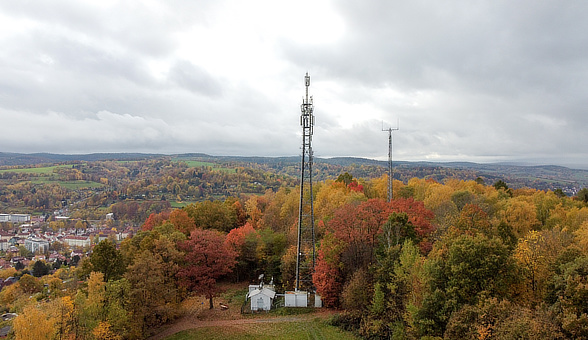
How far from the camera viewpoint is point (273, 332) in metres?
22.0

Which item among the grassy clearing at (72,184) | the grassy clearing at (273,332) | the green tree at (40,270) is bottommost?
the green tree at (40,270)

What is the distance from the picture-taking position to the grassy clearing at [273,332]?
21.1 m

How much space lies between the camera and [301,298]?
2642 centimetres

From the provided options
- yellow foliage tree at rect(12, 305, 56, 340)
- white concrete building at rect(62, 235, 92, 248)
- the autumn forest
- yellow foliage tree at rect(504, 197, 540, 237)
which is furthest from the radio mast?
white concrete building at rect(62, 235, 92, 248)

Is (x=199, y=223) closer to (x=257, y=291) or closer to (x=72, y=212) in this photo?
(x=257, y=291)

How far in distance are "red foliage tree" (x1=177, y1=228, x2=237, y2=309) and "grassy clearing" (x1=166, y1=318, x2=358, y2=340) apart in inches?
152

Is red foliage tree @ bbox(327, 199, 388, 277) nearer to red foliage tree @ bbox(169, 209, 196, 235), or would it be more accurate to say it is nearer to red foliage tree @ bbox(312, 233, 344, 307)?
red foliage tree @ bbox(312, 233, 344, 307)

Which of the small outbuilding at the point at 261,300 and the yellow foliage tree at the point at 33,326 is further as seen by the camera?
the small outbuilding at the point at 261,300

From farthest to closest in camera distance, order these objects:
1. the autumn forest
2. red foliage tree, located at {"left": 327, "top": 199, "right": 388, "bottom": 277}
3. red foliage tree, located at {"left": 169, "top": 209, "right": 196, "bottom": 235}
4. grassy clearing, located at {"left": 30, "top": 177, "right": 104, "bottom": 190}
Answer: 1. grassy clearing, located at {"left": 30, "top": 177, "right": 104, "bottom": 190}
2. red foliage tree, located at {"left": 169, "top": 209, "right": 196, "bottom": 235}
3. red foliage tree, located at {"left": 327, "top": 199, "right": 388, "bottom": 277}
4. the autumn forest

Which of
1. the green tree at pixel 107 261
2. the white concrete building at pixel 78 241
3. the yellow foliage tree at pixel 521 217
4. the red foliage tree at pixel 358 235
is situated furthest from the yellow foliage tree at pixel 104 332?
the white concrete building at pixel 78 241

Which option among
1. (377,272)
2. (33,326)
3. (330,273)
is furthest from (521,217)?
(33,326)

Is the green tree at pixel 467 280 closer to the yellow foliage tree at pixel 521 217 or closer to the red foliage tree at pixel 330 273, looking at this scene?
the red foliage tree at pixel 330 273

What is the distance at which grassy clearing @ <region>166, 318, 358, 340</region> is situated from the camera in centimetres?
2111

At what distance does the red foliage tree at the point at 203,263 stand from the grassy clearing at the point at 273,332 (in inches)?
152
